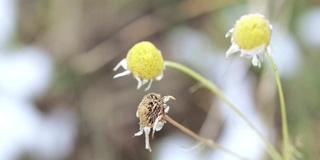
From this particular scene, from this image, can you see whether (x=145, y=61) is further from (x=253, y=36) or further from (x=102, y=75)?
(x=102, y=75)

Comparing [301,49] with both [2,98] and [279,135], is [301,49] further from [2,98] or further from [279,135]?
[2,98]

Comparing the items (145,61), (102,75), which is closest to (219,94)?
(145,61)

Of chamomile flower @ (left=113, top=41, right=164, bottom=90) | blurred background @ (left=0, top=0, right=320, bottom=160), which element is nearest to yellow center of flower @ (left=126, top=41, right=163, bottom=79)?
chamomile flower @ (left=113, top=41, right=164, bottom=90)

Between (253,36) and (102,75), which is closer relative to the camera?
(253,36)

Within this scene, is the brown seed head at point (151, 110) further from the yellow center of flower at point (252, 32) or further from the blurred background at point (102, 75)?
the blurred background at point (102, 75)

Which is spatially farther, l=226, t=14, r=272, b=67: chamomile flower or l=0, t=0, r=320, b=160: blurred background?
l=0, t=0, r=320, b=160: blurred background

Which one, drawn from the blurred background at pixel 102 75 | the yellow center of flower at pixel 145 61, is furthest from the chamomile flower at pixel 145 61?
the blurred background at pixel 102 75

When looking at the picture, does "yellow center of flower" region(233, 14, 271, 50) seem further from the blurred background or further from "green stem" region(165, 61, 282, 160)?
the blurred background
